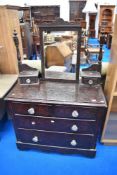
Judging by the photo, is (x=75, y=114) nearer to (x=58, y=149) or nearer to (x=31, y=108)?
(x=31, y=108)

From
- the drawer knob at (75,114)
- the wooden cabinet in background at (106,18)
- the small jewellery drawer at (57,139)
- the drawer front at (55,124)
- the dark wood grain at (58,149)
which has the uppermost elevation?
the wooden cabinet in background at (106,18)

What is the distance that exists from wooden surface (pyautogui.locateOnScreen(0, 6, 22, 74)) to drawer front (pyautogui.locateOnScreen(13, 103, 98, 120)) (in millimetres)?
782

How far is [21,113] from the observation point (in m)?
1.54

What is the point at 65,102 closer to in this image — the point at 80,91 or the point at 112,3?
the point at 80,91

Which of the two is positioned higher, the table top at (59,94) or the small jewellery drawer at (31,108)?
the table top at (59,94)

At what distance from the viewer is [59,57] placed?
6.53ft

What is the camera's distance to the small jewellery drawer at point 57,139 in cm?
159

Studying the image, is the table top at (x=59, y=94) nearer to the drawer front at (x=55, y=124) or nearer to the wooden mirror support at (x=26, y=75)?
the wooden mirror support at (x=26, y=75)

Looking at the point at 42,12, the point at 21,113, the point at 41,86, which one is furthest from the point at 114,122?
the point at 42,12

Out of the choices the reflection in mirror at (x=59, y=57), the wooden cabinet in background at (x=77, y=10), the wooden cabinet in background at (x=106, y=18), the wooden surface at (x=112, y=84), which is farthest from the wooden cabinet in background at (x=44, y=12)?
the wooden surface at (x=112, y=84)

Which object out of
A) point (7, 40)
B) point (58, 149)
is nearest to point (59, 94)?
point (58, 149)

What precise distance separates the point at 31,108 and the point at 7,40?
3.21 ft

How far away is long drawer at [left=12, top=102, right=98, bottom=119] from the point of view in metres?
1.41

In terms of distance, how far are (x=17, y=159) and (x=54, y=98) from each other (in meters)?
0.83
